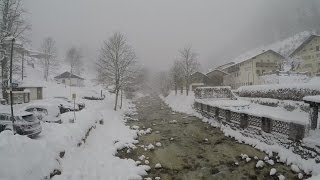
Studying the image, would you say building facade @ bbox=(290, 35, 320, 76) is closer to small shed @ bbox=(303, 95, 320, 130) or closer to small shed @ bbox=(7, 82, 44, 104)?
small shed @ bbox=(303, 95, 320, 130)

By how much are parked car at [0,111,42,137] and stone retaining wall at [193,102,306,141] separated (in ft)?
44.4

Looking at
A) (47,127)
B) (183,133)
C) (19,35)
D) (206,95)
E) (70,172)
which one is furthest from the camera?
(206,95)

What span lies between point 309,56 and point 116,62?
46851 mm

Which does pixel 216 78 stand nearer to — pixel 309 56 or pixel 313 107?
pixel 309 56

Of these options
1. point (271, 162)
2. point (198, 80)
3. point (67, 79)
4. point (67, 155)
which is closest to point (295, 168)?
point (271, 162)

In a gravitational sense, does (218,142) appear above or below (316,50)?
below

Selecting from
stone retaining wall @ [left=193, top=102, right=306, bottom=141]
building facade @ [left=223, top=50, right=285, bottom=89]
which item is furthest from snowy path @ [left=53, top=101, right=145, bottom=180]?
building facade @ [left=223, top=50, right=285, bottom=89]

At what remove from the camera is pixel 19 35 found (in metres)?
26.8

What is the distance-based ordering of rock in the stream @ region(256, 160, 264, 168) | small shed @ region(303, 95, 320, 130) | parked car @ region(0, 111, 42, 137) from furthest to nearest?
parked car @ region(0, 111, 42, 137) → rock in the stream @ region(256, 160, 264, 168) → small shed @ region(303, 95, 320, 130)


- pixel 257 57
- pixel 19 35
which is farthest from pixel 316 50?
pixel 19 35

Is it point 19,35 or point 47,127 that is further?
point 19,35

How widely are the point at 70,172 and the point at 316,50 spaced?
60.3 metres

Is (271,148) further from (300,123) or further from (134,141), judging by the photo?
(134,141)

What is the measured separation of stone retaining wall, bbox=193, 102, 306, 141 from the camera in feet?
41.2
